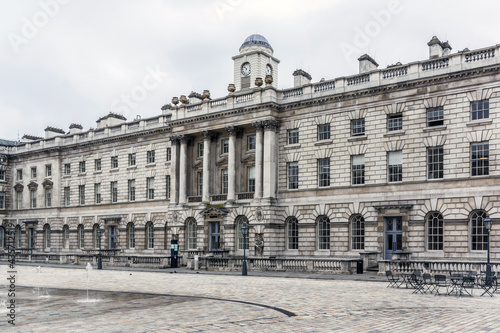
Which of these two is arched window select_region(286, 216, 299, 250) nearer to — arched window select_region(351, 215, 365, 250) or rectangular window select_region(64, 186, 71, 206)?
arched window select_region(351, 215, 365, 250)

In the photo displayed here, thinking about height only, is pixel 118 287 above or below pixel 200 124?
below

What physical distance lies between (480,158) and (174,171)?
2585 centimetres

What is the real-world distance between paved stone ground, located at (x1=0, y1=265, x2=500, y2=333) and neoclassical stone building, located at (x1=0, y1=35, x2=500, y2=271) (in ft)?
36.9

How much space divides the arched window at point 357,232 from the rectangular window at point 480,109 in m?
10.5

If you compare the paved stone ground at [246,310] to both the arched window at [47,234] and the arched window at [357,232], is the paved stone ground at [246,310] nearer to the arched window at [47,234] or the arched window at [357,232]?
the arched window at [357,232]

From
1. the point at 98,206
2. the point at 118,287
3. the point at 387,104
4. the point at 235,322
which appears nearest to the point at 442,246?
the point at 387,104

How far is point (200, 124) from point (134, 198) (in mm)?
12007

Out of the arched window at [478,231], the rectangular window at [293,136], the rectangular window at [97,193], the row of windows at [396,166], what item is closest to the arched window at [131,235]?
the rectangular window at [97,193]

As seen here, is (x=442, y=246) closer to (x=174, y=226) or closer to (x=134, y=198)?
(x=174, y=226)

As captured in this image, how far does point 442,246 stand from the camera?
3684 centimetres

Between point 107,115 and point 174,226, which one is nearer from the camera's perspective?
point 174,226

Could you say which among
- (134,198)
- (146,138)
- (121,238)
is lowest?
(121,238)

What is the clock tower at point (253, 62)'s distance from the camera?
57.9 m

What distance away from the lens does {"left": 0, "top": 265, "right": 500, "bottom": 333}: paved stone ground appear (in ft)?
45.5
